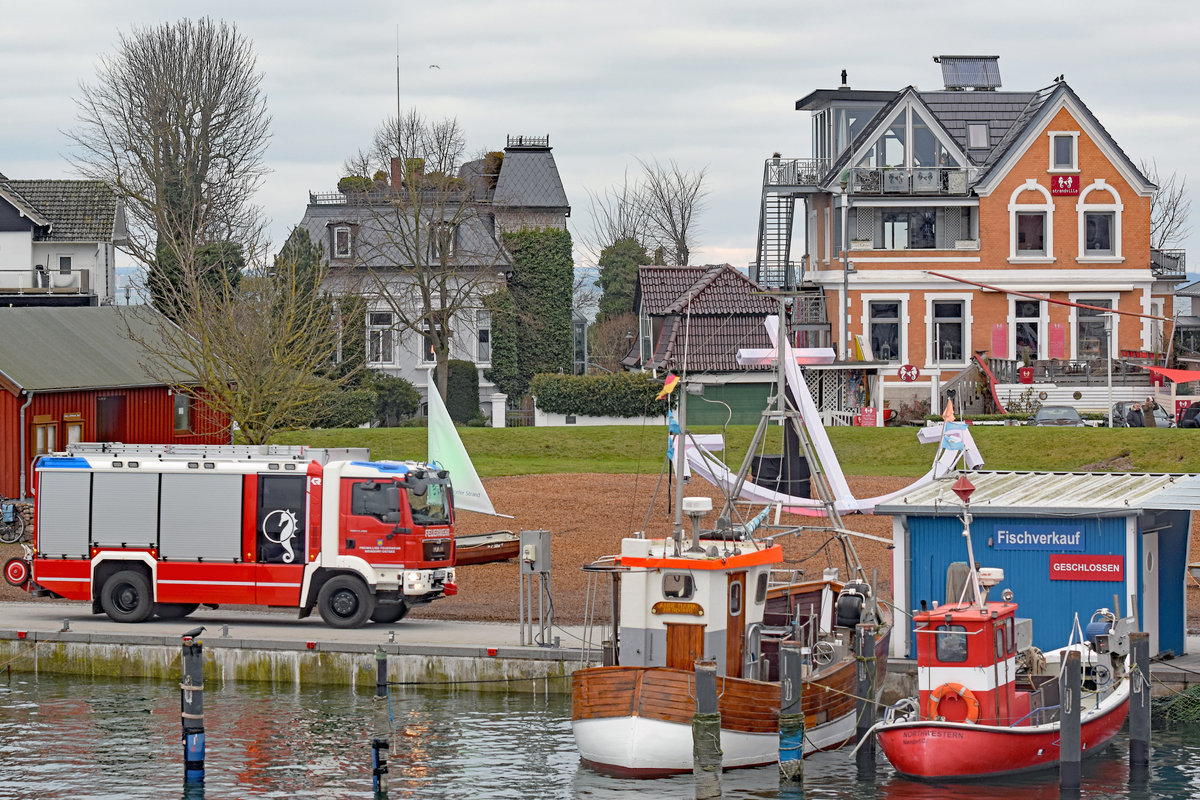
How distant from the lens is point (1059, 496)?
26.7 m

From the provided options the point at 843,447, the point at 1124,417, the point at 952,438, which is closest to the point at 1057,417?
the point at 1124,417

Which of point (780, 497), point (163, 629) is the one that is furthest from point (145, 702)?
point (780, 497)

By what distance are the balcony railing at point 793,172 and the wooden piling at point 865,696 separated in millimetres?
44965

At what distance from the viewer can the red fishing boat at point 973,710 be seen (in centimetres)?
2155

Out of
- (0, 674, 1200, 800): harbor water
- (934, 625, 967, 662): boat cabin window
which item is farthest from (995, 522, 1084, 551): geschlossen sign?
(934, 625, 967, 662): boat cabin window

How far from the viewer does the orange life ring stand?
858 inches

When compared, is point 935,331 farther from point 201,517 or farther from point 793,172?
point 201,517

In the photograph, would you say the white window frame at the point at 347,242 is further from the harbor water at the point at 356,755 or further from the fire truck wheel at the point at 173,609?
the harbor water at the point at 356,755

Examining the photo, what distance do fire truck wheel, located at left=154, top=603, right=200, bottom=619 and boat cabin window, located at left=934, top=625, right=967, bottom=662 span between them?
14313 mm

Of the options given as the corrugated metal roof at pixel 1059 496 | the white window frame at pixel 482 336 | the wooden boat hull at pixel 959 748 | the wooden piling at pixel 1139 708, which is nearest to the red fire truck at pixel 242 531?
the corrugated metal roof at pixel 1059 496

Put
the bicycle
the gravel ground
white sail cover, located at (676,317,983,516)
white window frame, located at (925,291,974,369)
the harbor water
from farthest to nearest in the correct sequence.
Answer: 1. white window frame, located at (925,291,974,369)
2. the bicycle
3. the gravel ground
4. white sail cover, located at (676,317,983,516)
5. the harbor water

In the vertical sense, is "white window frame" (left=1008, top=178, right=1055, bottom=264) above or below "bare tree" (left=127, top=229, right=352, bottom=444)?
above

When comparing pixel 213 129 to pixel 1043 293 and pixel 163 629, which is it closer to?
pixel 1043 293

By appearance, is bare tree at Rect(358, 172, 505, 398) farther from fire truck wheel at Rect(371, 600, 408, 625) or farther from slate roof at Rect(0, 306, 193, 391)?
fire truck wheel at Rect(371, 600, 408, 625)
